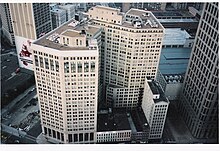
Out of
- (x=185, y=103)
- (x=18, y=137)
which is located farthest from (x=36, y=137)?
(x=185, y=103)

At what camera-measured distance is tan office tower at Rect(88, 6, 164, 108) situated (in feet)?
63.9

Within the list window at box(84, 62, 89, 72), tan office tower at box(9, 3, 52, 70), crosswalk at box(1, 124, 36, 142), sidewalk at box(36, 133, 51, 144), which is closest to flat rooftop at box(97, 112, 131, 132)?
sidewalk at box(36, 133, 51, 144)

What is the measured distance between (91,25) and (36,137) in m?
9.64

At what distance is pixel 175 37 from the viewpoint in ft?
108

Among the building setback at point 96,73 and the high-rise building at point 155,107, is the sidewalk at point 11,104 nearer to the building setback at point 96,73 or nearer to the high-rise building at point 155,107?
the building setback at point 96,73

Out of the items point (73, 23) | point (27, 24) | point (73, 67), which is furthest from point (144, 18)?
point (27, 24)

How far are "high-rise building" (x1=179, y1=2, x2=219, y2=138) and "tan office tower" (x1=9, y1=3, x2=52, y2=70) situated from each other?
1523 cm

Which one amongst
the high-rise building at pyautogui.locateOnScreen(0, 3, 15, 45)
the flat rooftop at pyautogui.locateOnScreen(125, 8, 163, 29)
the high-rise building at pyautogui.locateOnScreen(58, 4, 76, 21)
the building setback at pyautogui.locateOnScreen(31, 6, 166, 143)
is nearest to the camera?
the building setback at pyautogui.locateOnScreen(31, 6, 166, 143)

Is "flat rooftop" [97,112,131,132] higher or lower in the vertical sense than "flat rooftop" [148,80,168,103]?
lower

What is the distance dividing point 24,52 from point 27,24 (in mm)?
3180

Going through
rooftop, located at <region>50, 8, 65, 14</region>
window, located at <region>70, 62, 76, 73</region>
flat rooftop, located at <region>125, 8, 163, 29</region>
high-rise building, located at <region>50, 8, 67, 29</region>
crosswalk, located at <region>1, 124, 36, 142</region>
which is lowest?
crosswalk, located at <region>1, 124, 36, 142</region>

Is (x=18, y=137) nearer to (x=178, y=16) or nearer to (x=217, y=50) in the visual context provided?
(x=217, y=50)

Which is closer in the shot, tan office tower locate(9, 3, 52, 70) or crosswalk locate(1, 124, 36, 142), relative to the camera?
crosswalk locate(1, 124, 36, 142)

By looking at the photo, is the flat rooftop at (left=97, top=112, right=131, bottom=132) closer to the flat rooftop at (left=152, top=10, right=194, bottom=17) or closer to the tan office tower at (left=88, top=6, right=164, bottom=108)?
the tan office tower at (left=88, top=6, right=164, bottom=108)
